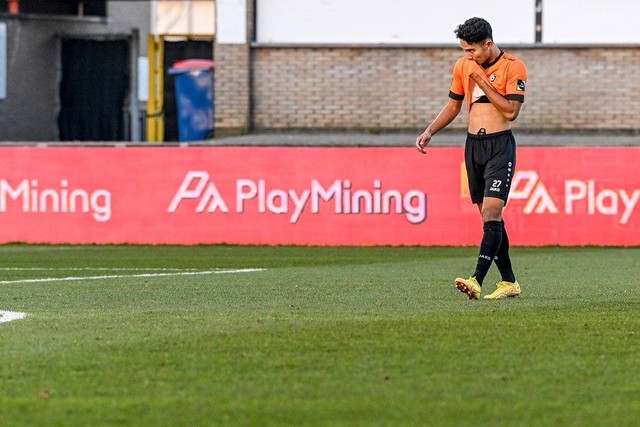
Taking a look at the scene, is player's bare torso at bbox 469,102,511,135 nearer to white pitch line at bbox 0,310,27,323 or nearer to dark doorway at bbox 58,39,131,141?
white pitch line at bbox 0,310,27,323

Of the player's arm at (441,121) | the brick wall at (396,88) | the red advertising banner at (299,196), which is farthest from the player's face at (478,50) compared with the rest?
the brick wall at (396,88)

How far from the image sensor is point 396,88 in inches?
1097

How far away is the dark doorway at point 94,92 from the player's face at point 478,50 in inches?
953

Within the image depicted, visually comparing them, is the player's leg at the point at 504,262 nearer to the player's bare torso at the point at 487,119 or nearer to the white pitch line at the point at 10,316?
the player's bare torso at the point at 487,119

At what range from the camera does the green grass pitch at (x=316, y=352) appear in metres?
5.73

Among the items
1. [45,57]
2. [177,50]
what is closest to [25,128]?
[45,57]

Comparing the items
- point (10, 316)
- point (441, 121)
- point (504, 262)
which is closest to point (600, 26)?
point (441, 121)

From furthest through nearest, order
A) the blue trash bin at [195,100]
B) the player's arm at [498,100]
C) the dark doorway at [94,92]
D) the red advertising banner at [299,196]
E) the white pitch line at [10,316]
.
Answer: the dark doorway at [94,92] → the blue trash bin at [195,100] → the red advertising banner at [299,196] → the player's arm at [498,100] → the white pitch line at [10,316]

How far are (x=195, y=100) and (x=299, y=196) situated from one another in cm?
857

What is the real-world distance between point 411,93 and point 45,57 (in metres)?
10.2

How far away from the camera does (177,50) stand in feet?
102

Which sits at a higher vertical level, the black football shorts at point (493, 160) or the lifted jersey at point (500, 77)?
the lifted jersey at point (500, 77)

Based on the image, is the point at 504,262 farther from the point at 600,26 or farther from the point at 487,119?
the point at 600,26

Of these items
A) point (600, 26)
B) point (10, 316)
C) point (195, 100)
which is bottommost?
point (10, 316)
